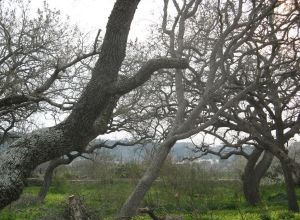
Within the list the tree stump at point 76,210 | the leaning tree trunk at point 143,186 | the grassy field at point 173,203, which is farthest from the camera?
the grassy field at point 173,203

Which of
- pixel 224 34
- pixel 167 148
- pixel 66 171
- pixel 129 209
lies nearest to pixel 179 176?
pixel 167 148

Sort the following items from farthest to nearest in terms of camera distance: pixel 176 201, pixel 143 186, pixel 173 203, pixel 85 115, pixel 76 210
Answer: pixel 173 203, pixel 176 201, pixel 143 186, pixel 76 210, pixel 85 115

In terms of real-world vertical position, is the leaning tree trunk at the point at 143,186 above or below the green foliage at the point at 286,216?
above

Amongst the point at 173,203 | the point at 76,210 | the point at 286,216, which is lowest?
the point at 286,216

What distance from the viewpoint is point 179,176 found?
56.2 ft

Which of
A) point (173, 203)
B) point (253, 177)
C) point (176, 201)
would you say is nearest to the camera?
point (176, 201)

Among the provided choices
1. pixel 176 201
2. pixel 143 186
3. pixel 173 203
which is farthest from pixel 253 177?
pixel 143 186

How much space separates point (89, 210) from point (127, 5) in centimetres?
627

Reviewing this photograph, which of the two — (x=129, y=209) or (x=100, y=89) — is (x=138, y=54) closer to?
(x=129, y=209)

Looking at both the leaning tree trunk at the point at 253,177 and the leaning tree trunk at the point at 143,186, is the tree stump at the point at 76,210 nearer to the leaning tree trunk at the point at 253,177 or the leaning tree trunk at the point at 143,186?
the leaning tree trunk at the point at 143,186

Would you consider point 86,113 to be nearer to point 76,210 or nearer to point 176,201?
point 76,210

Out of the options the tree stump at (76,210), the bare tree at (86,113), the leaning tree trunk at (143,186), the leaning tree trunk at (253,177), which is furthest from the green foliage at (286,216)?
the bare tree at (86,113)

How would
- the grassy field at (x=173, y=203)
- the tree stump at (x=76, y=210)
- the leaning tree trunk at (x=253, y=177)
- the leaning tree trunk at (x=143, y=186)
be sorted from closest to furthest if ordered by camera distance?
the tree stump at (x=76, y=210)
the leaning tree trunk at (x=143, y=186)
the grassy field at (x=173, y=203)
the leaning tree trunk at (x=253, y=177)

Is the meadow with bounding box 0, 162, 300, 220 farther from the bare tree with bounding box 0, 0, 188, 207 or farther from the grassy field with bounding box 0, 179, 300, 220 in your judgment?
the bare tree with bounding box 0, 0, 188, 207
